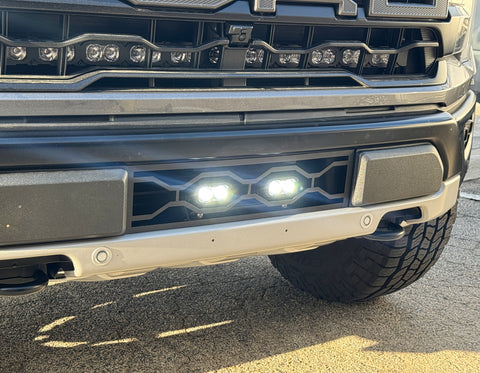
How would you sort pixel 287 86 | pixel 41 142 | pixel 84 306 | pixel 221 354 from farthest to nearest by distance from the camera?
pixel 84 306, pixel 221 354, pixel 287 86, pixel 41 142

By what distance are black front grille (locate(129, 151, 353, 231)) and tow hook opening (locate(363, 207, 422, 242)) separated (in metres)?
0.31

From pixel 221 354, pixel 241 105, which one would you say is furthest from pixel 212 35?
pixel 221 354

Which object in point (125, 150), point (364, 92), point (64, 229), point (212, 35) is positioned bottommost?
point (64, 229)

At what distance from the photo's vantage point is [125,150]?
1852 mm

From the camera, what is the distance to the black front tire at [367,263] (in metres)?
2.83

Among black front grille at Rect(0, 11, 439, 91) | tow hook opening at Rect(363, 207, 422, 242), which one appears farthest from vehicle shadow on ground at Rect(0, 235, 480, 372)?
black front grille at Rect(0, 11, 439, 91)

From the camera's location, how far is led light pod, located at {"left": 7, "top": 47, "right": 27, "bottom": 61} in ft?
5.80

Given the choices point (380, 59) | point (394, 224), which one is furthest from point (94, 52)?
point (394, 224)

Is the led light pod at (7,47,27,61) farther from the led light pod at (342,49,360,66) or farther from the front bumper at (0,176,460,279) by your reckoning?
the led light pod at (342,49,360,66)

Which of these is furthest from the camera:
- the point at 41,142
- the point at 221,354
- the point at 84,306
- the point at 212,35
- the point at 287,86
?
the point at 84,306

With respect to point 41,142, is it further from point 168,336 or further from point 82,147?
point 168,336

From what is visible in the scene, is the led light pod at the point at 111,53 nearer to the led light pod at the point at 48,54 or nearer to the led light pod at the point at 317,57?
the led light pod at the point at 48,54

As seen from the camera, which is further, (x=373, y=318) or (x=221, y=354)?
(x=373, y=318)

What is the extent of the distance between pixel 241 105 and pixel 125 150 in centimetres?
40
